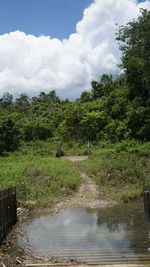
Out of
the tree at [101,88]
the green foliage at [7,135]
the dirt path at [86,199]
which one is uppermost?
the tree at [101,88]

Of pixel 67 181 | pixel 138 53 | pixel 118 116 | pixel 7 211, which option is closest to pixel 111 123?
pixel 118 116

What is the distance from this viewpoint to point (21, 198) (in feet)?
30.7

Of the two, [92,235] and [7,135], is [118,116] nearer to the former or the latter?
[7,135]

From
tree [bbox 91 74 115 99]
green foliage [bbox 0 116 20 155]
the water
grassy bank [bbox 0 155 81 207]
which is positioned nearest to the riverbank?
grassy bank [bbox 0 155 81 207]

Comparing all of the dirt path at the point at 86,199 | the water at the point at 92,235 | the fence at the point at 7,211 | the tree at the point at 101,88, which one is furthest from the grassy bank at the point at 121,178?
the tree at the point at 101,88

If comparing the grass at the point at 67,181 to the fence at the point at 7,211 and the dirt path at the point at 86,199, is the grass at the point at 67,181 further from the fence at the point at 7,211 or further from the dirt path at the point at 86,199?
the fence at the point at 7,211

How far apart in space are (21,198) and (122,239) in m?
5.06

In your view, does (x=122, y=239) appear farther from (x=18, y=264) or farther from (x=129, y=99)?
(x=129, y=99)

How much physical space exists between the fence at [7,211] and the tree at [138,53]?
22.3 metres

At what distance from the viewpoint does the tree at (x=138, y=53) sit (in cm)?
2522

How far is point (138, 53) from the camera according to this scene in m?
26.5

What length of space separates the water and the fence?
458mm

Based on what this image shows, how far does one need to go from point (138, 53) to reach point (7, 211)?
2462 cm

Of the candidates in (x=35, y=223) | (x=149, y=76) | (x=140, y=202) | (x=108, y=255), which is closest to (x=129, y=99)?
(x=149, y=76)
